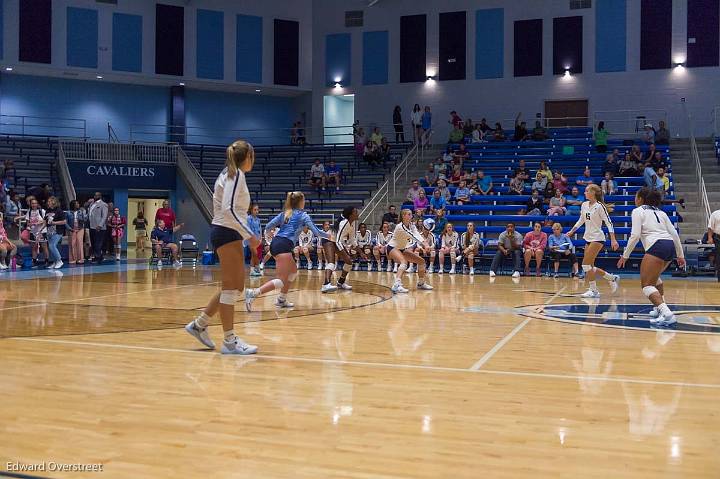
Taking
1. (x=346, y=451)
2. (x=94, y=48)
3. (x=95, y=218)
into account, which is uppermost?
(x=94, y=48)

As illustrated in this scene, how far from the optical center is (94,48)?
28969mm

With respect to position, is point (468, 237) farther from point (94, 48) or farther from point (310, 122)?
point (94, 48)

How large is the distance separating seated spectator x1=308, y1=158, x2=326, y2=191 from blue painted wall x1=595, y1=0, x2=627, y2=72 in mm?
10967

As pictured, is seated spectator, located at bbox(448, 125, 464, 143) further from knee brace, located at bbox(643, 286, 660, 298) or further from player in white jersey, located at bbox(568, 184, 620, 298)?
knee brace, located at bbox(643, 286, 660, 298)

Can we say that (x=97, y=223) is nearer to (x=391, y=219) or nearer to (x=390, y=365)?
(x=391, y=219)

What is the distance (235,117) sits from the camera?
3256 centimetres

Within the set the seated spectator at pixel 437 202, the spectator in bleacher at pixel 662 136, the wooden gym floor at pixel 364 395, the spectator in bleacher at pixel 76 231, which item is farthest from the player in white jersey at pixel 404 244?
the spectator in bleacher at pixel 662 136

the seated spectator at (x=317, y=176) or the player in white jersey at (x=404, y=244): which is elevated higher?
the seated spectator at (x=317, y=176)

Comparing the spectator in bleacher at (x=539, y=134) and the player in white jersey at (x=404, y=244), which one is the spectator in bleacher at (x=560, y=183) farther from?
the player in white jersey at (x=404, y=244)

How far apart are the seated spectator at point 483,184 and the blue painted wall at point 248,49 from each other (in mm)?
12610

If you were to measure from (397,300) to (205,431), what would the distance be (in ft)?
25.5

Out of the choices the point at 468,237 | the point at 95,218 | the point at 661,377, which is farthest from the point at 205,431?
the point at 95,218

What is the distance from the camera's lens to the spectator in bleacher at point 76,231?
1933cm

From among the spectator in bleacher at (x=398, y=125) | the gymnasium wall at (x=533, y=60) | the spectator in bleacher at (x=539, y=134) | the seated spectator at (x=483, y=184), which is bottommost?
the seated spectator at (x=483, y=184)
